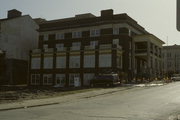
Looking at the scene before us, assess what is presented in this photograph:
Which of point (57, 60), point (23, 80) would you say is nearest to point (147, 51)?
point (57, 60)

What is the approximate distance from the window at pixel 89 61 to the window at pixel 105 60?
1.56m

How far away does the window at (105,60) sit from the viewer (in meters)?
57.4

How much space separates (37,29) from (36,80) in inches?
591

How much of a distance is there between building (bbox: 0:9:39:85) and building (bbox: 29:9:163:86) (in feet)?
Answer: 14.4

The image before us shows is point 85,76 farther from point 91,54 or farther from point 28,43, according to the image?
point 28,43

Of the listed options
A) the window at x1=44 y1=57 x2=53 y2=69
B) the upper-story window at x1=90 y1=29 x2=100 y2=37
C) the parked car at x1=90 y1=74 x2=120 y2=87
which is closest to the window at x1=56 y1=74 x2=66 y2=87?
the window at x1=44 y1=57 x2=53 y2=69

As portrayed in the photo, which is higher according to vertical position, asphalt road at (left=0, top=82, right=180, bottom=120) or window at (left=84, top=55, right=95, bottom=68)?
window at (left=84, top=55, right=95, bottom=68)

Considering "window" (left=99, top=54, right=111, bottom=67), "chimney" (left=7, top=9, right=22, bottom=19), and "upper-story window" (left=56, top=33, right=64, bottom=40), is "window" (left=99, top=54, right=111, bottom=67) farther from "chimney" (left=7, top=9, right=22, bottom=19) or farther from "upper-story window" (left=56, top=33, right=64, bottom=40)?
"chimney" (left=7, top=9, right=22, bottom=19)

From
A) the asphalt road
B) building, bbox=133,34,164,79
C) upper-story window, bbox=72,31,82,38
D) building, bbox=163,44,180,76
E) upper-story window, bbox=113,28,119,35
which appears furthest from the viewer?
building, bbox=163,44,180,76

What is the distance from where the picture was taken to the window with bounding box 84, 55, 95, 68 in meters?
59.2

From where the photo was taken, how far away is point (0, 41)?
232 ft

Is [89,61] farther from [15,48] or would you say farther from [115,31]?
[15,48]

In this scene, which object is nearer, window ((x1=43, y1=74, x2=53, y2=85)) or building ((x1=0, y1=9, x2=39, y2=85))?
window ((x1=43, y1=74, x2=53, y2=85))

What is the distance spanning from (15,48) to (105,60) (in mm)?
24489
